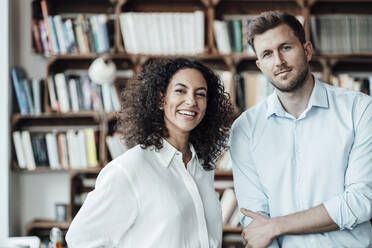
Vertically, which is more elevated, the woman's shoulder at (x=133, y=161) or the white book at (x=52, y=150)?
the woman's shoulder at (x=133, y=161)

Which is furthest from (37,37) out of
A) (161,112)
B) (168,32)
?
(161,112)

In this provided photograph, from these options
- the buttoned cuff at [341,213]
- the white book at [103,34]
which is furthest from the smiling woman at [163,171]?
the white book at [103,34]

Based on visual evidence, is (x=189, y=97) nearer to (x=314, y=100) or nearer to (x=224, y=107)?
(x=224, y=107)

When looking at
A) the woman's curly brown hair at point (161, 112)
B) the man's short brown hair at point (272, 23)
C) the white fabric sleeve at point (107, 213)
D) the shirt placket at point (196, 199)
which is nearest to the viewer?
the white fabric sleeve at point (107, 213)

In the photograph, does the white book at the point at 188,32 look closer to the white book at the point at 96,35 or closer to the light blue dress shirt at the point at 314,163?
the white book at the point at 96,35

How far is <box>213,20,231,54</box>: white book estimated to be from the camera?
346 centimetres

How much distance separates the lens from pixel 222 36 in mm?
3471

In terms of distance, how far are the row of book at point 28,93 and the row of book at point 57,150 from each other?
7.2 inches

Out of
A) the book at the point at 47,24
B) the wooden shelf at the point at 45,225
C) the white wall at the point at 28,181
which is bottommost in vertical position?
the wooden shelf at the point at 45,225

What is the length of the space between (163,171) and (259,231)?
1.42 ft

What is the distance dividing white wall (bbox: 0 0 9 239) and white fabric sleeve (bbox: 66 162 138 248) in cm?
224

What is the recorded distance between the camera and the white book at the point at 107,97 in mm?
3447

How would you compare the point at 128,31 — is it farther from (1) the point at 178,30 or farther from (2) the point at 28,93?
(2) the point at 28,93

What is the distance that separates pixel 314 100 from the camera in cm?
169
